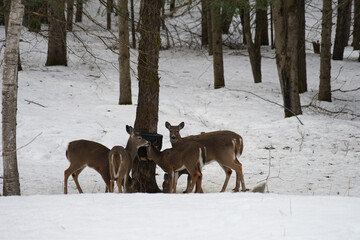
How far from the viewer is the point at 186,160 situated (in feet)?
25.6

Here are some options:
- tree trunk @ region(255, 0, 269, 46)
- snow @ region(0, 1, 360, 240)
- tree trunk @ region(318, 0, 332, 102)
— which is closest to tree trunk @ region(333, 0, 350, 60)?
snow @ region(0, 1, 360, 240)

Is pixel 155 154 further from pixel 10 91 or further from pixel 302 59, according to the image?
pixel 302 59

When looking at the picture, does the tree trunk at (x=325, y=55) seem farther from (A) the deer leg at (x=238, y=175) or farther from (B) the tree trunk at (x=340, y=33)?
(B) the tree trunk at (x=340, y=33)

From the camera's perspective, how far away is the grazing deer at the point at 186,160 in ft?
25.5

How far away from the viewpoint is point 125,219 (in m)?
4.59

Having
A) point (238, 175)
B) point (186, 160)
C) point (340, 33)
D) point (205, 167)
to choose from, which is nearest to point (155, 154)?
point (186, 160)

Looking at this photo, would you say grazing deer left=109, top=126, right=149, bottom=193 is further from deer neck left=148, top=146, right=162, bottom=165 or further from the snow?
the snow

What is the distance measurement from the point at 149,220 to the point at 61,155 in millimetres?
6203

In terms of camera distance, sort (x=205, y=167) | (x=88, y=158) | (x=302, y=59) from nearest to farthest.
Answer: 1. (x=88, y=158)
2. (x=205, y=167)
3. (x=302, y=59)

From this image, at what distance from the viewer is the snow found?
4367mm

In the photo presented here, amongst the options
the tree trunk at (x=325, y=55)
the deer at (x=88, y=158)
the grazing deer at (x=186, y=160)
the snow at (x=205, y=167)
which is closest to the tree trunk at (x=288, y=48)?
the snow at (x=205, y=167)

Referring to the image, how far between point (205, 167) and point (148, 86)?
2700 millimetres

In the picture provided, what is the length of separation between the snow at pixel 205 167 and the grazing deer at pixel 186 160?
0.86m

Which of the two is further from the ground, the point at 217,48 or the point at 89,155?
the point at 217,48
